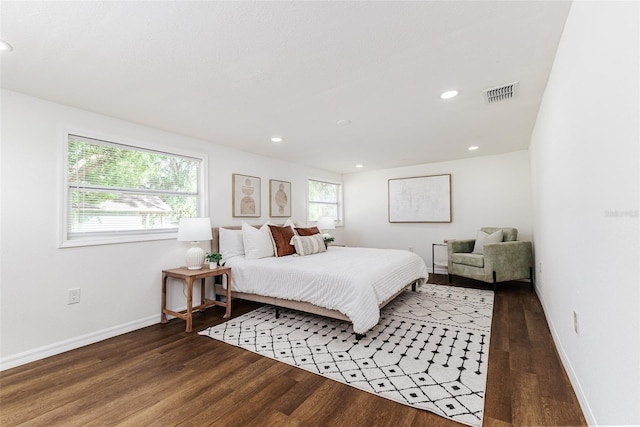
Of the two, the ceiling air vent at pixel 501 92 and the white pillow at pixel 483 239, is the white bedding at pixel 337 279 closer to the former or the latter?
the white pillow at pixel 483 239

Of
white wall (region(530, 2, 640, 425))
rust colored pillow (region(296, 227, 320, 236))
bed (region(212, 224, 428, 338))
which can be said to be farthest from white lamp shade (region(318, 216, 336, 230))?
white wall (region(530, 2, 640, 425))

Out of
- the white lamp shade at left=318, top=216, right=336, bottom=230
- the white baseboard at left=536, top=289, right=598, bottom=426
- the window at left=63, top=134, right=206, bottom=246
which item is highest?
the window at left=63, top=134, right=206, bottom=246

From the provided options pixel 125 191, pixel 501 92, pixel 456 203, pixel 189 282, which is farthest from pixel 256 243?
pixel 456 203

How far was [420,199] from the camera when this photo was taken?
5.74 metres

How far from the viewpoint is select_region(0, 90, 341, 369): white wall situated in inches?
89.8

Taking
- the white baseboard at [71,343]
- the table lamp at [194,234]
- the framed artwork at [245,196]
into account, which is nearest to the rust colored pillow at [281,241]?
the framed artwork at [245,196]

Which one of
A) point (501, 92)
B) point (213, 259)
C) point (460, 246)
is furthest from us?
point (460, 246)

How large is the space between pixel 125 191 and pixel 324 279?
7.71 ft

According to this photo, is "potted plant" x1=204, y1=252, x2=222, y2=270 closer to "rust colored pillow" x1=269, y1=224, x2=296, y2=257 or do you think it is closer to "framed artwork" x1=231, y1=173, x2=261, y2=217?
"rust colored pillow" x1=269, y1=224, x2=296, y2=257

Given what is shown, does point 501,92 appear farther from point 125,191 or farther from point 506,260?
point 125,191

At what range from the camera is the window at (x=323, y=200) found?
5932mm

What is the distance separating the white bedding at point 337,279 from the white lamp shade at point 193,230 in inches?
22.2

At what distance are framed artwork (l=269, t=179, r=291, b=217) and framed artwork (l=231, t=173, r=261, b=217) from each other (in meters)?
0.31

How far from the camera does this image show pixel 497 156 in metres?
4.97
